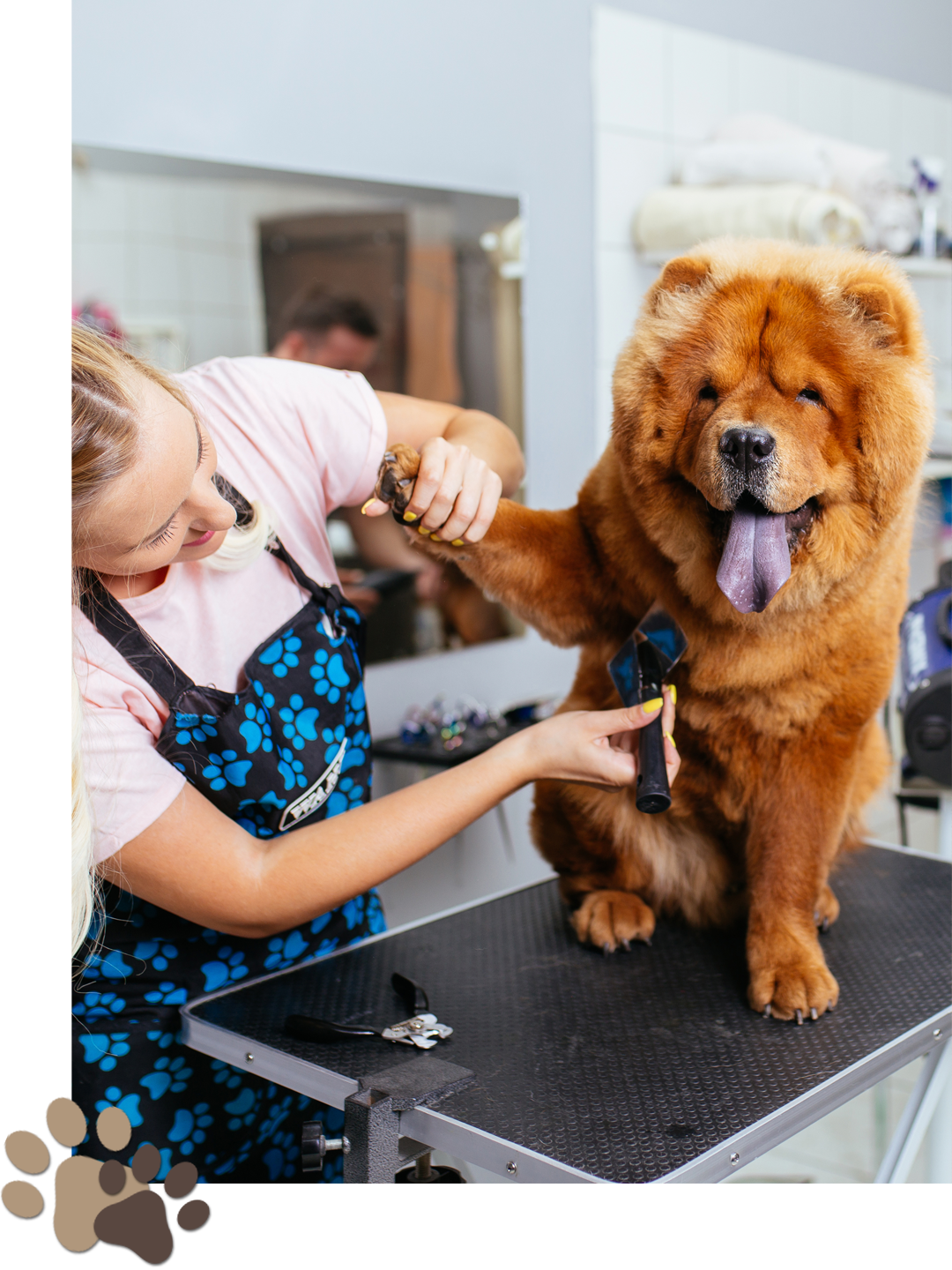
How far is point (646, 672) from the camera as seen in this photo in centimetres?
114

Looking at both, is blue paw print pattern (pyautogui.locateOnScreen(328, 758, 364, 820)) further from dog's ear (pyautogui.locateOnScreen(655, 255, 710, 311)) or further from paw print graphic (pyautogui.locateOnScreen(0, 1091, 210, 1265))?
dog's ear (pyautogui.locateOnScreen(655, 255, 710, 311))

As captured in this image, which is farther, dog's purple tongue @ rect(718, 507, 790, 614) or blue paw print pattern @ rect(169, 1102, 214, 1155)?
blue paw print pattern @ rect(169, 1102, 214, 1155)

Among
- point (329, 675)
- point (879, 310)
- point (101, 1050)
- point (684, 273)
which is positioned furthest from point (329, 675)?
point (879, 310)

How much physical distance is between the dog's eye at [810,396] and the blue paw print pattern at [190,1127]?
3.17 ft

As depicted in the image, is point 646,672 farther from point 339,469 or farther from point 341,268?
point 341,268

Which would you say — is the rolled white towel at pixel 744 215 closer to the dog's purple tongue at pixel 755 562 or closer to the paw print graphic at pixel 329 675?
the dog's purple tongue at pixel 755 562

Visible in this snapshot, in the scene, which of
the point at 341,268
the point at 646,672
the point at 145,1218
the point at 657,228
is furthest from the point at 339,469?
the point at 657,228

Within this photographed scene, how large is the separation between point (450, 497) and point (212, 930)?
0.55 metres

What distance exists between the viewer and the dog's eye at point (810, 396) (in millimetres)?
1048

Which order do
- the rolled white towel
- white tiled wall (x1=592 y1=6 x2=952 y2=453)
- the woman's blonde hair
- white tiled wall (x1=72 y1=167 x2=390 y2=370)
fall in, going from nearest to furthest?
1. the woman's blonde hair
2. white tiled wall (x1=72 y1=167 x2=390 y2=370)
3. the rolled white towel
4. white tiled wall (x1=592 y1=6 x2=952 y2=453)

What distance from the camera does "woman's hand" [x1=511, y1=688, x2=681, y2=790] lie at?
1.10m

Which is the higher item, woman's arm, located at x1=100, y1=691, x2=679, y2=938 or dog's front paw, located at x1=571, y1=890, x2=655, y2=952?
woman's arm, located at x1=100, y1=691, x2=679, y2=938

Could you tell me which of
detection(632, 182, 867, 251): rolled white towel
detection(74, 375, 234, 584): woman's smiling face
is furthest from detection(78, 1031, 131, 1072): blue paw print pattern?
detection(632, 182, 867, 251): rolled white towel

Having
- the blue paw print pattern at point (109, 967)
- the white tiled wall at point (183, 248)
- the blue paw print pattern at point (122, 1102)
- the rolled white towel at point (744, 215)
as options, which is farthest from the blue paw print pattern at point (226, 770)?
the rolled white towel at point (744, 215)
